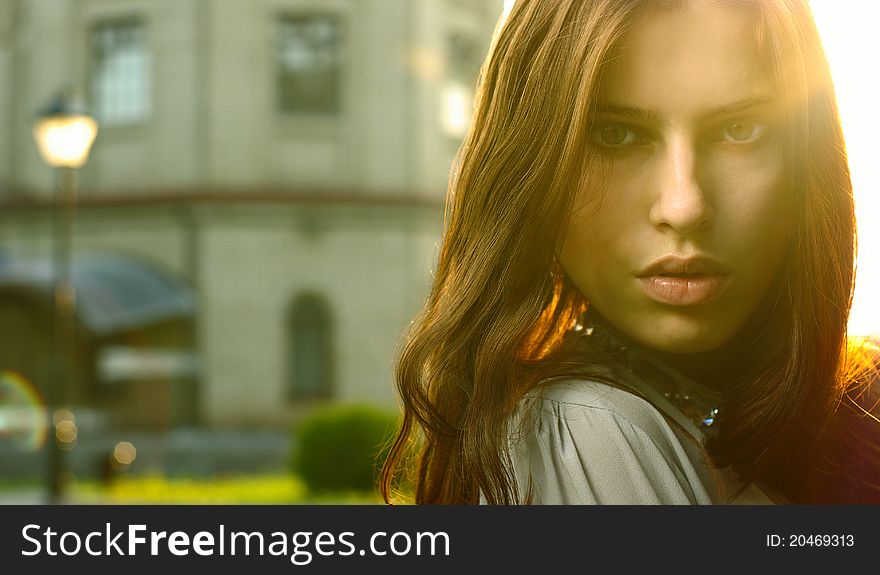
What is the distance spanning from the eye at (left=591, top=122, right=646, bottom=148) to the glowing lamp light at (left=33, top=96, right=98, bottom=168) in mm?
12512

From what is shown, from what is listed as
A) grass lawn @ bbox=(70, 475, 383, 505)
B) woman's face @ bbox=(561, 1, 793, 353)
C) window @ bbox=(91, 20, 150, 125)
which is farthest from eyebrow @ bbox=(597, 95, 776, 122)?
window @ bbox=(91, 20, 150, 125)

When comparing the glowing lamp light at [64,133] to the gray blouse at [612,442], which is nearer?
the gray blouse at [612,442]

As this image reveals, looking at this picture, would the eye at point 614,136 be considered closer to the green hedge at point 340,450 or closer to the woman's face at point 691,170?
the woman's face at point 691,170

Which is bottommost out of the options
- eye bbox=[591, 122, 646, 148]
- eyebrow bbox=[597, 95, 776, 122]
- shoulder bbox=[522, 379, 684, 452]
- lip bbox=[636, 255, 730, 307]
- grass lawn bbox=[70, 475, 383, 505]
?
grass lawn bbox=[70, 475, 383, 505]

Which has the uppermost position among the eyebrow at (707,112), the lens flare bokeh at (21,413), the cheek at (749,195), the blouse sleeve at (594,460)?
the eyebrow at (707,112)

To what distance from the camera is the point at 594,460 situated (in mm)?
1067

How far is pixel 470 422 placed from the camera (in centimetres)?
117

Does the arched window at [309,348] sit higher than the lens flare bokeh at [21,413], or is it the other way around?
the arched window at [309,348]

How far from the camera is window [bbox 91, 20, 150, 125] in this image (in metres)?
22.6

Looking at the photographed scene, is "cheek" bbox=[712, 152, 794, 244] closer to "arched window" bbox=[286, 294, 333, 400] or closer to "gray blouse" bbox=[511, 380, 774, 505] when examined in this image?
"gray blouse" bbox=[511, 380, 774, 505]

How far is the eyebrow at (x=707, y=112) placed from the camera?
1.12 m

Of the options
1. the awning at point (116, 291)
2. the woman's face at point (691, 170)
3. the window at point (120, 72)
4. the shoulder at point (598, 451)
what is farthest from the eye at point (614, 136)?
the window at point (120, 72)

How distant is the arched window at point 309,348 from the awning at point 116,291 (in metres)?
2.22

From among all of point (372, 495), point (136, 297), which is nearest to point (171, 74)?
point (136, 297)
